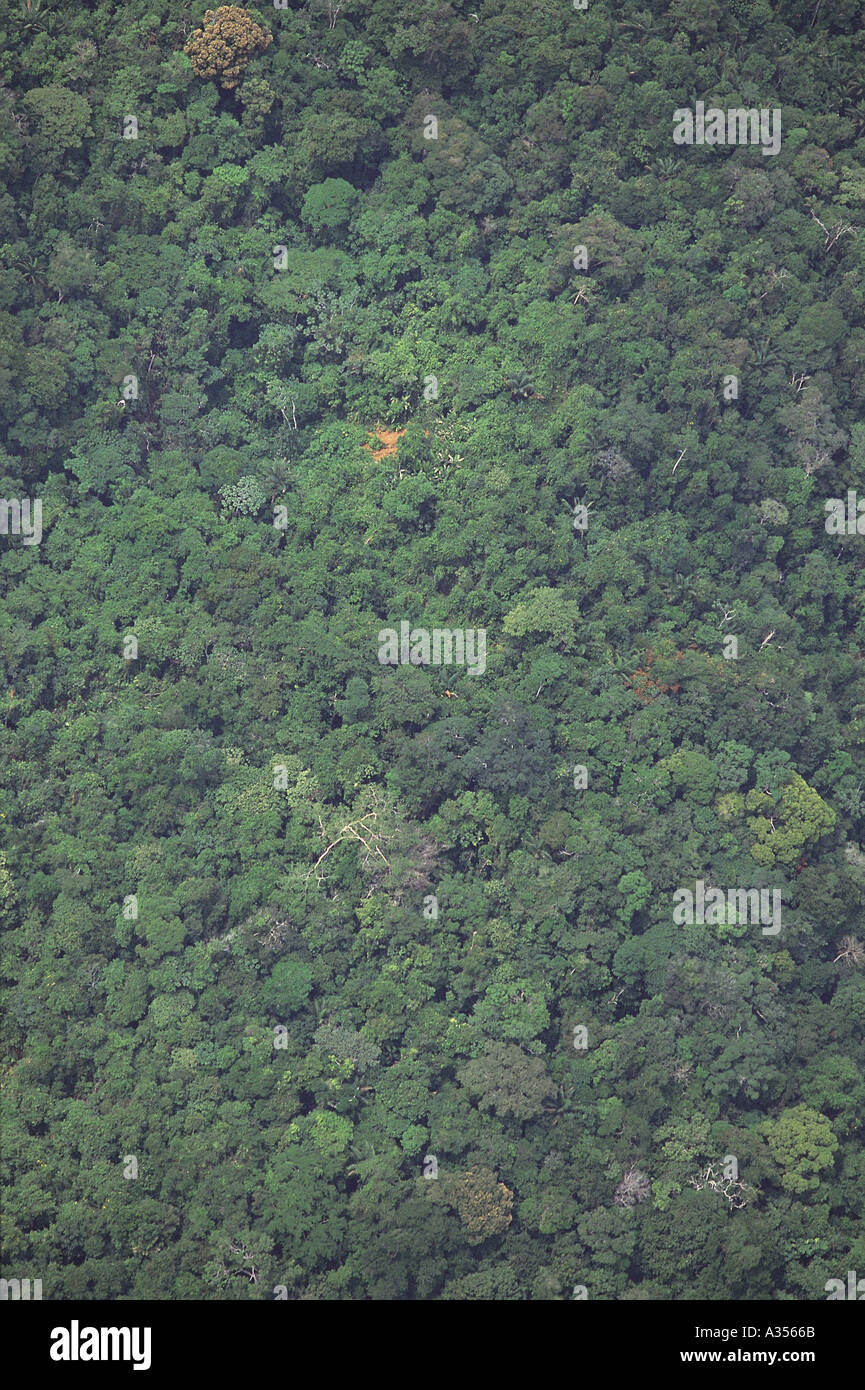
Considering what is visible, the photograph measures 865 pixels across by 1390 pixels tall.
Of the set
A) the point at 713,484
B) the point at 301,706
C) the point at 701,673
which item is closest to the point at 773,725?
the point at 701,673

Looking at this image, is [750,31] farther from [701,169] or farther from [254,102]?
[254,102]
